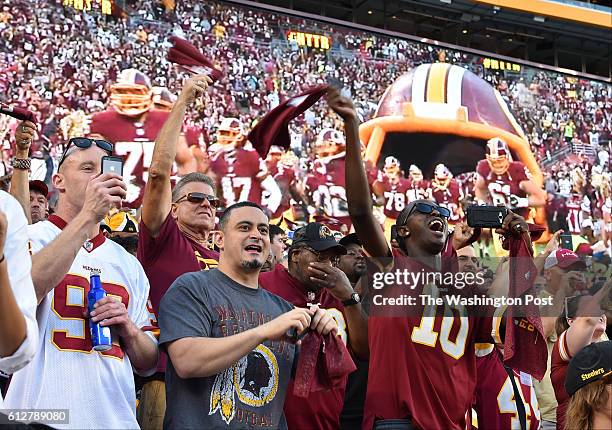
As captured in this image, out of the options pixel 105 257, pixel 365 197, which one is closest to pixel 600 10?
pixel 365 197

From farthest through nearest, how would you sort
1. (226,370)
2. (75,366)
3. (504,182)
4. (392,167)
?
(504,182) < (392,167) < (226,370) < (75,366)

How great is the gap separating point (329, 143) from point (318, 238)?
321 inches

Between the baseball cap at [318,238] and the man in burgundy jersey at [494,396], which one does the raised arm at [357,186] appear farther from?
the man in burgundy jersey at [494,396]

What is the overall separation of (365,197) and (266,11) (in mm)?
9185

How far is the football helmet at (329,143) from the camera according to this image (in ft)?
38.2

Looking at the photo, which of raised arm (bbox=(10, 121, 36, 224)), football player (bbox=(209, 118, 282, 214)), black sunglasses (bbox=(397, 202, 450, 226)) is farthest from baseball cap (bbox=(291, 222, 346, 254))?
football player (bbox=(209, 118, 282, 214))

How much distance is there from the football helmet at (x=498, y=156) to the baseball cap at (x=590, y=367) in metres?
10.8

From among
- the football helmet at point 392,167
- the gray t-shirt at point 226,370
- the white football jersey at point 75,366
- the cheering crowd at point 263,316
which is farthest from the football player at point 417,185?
the white football jersey at point 75,366

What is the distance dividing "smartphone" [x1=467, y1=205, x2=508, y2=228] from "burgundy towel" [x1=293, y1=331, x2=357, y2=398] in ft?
2.97

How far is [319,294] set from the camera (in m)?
3.81

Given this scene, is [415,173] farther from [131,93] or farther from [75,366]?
[75,366]

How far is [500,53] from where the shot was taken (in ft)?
52.0

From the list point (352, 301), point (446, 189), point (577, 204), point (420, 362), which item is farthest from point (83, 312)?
point (577, 204)
